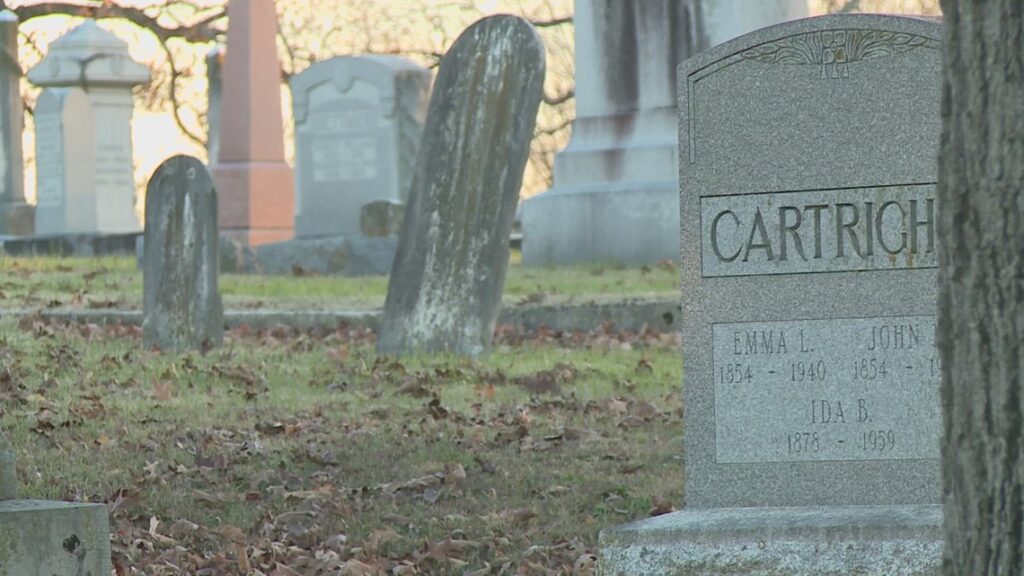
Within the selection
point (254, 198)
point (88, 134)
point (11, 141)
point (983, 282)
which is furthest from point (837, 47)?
point (11, 141)

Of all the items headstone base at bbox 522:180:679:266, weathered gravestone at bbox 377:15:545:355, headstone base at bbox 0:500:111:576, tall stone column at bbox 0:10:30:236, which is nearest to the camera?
headstone base at bbox 0:500:111:576

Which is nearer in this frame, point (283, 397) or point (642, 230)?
point (283, 397)

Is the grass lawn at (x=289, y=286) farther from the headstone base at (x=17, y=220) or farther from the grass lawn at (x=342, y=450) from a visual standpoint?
the headstone base at (x=17, y=220)

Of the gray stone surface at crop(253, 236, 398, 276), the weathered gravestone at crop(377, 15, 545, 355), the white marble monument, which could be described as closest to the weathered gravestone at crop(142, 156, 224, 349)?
the weathered gravestone at crop(377, 15, 545, 355)

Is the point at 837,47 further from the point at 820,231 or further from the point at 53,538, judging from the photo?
the point at 53,538

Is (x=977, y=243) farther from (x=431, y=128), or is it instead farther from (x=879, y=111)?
(x=431, y=128)

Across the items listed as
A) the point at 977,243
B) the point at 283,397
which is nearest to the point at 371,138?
the point at 283,397

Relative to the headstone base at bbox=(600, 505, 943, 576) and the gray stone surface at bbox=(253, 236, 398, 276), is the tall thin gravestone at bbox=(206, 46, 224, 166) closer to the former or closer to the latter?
the gray stone surface at bbox=(253, 236, 398, 276)

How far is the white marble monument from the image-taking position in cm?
2516

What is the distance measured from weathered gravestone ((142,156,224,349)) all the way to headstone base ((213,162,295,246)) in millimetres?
11093

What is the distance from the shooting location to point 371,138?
22078 mm

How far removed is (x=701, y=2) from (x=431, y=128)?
878cm

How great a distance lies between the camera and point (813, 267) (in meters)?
5.82

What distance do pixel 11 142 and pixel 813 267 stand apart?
24175 mm
